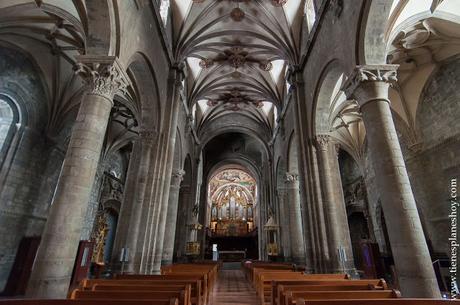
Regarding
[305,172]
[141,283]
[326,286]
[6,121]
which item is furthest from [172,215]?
[326,286]

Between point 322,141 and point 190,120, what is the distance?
8991 mm

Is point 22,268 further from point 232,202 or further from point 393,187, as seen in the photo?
point 232,202

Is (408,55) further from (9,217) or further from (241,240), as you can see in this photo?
(241,240)

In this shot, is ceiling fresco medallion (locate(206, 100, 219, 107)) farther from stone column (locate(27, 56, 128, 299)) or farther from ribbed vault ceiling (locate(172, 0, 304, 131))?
stone column (locate(27, 56, 128, 299))

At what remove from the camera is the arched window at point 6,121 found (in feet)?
29.8

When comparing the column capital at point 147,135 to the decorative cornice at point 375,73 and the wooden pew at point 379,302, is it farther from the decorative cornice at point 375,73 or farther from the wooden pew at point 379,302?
the wooden pew at point 379,302

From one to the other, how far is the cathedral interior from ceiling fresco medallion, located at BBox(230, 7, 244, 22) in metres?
0.06

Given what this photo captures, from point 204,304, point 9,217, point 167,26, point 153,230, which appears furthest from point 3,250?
point 167,26

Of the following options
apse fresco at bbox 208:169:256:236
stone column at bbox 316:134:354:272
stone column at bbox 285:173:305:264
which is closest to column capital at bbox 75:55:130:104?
stone column at bbox 316:134:354:272

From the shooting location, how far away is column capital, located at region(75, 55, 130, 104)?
5.16 m

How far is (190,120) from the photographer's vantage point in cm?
1567

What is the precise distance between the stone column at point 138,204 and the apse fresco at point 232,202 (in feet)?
84.7

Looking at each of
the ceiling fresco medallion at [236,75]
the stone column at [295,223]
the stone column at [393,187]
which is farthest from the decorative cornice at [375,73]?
the ceiling fresco medallion at [236,75]

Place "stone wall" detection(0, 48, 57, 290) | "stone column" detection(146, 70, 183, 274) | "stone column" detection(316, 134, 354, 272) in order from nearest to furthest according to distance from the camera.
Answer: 1. "stone column" detection(316, 134, 354, 272)
2. "stone column" detection(146, 70, 183, 274)
3. "stone wall" detection(0, 48, 57, 290)
